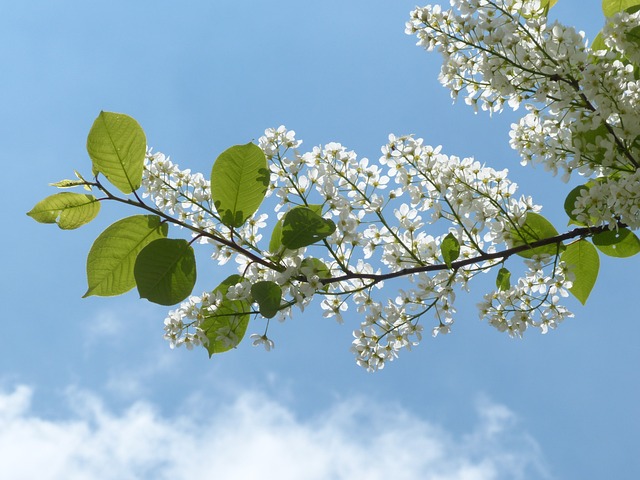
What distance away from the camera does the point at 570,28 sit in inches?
84.5

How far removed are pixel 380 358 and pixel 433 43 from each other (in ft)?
3.94

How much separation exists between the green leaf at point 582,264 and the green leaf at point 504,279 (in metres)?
0.25

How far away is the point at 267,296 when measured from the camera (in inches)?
80.0

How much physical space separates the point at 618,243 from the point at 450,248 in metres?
0.69

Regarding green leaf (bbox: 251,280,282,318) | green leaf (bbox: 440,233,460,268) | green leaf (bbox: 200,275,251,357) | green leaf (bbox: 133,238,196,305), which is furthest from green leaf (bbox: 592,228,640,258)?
green leaf (bbox: 133,238,196,305)

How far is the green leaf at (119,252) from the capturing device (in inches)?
87.4

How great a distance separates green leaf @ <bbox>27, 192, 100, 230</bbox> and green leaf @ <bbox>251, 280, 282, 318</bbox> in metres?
0.71

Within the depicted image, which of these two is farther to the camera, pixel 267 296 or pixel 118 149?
pixel 118 149

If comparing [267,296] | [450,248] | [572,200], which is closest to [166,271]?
[267,296]

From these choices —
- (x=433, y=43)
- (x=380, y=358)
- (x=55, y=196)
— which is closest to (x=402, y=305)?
(x=380, y=358)

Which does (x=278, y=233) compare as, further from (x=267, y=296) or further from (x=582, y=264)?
(x=582, y=264)

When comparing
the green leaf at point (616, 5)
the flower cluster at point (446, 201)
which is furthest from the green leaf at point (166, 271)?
the green leaf at point (616, 5)

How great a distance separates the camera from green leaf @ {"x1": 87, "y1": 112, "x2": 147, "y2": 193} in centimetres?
217

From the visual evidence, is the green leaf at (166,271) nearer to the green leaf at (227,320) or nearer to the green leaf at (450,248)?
the green leaf at (227,320)
